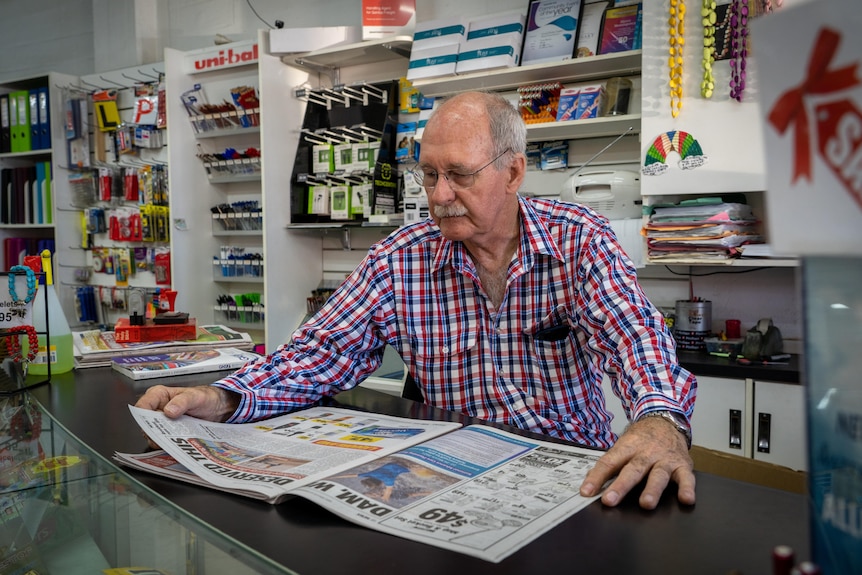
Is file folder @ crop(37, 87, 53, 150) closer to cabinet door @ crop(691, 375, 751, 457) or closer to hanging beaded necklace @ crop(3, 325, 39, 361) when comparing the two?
hanging beaded necklace @ crop(3, 325, 39, 361)

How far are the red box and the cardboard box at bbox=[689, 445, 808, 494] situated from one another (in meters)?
1.57

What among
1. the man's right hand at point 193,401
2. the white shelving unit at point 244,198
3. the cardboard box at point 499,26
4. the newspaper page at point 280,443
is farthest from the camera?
the white shelving unit at point 244,198

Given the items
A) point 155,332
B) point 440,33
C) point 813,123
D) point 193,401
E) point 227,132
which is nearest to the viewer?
point 813,123

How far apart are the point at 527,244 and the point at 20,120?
5.35 m

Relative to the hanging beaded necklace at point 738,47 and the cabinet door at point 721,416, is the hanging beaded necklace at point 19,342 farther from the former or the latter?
the hanging beaded necklace at point 738,47

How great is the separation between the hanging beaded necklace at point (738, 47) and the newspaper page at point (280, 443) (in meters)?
1.97

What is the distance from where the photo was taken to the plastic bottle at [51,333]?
5.80ft

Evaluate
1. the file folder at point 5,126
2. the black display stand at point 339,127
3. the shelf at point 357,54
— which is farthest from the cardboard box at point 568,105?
the file folder at point 5,126

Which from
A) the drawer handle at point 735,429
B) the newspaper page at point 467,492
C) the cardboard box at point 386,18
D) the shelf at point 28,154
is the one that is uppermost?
the cardboard box at point 386,18

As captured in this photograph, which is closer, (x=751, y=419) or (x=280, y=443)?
(x=280, y=443)

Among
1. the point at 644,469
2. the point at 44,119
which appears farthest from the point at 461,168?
the point at 44,119

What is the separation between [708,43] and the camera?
2.59m

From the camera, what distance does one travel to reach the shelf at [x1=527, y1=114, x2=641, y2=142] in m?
2.97

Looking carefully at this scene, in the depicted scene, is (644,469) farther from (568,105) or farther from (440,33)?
(440,33)
